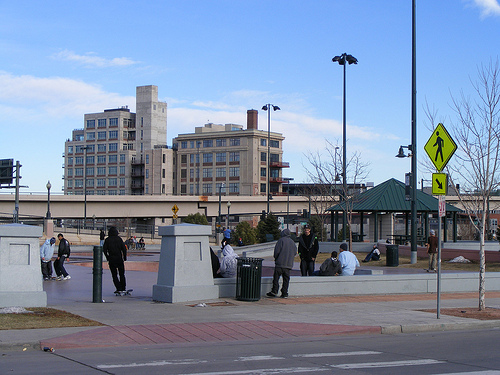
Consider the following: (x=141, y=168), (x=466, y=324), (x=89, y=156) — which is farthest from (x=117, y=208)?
(x=466, y=324)

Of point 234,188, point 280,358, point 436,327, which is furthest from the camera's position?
point 234,188

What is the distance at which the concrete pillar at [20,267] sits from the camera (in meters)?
13.0

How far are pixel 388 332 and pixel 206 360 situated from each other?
4367 mm

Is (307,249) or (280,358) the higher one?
(307,249)

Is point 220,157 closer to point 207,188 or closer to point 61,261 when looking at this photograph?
point 207,188

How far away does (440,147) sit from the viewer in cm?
1355

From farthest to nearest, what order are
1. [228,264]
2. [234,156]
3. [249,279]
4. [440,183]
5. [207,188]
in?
[207,188]
[234,156]
[228,264]
[249,279]
[440,183]

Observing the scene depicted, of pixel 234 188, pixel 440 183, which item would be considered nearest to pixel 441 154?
pixel 440 183

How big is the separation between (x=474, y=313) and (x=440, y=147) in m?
3.78

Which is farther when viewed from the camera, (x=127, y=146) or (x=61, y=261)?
(x=127, y=146)

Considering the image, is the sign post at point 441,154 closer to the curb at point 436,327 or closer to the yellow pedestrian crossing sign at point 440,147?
the yellow pedestrian crossing sign at point 440,147

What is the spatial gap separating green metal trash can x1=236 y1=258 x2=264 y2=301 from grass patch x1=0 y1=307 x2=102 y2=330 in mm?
4192

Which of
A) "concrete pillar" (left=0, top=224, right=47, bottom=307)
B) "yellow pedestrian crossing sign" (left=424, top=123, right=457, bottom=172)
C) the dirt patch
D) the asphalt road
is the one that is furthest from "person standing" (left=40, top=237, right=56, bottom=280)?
"yellow pedestrian crossing sign" (left=424, top=123, right=457, bottom=172)

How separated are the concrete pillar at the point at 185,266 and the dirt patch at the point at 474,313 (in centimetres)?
527
